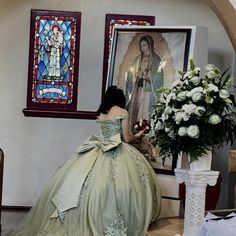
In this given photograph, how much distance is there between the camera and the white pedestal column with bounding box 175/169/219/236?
3.73 meters

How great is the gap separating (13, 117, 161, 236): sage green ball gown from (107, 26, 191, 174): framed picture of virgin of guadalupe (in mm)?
424

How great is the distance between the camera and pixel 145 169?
4.77 m

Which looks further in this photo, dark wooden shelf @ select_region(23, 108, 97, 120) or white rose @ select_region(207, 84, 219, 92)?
dark wooden shelf @ select_region(23, 108, 97, 120)

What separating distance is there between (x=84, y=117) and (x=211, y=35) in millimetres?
1951

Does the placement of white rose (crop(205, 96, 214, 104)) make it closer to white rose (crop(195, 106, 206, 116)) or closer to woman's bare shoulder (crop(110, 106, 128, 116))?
white rose (crop(195, 106, 206, 116))

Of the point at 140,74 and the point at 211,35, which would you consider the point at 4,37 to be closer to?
the point at 140,74

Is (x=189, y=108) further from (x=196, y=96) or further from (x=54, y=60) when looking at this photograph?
(x=54, y=60)

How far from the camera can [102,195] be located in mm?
4469

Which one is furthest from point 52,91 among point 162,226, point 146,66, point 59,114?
point 162,226

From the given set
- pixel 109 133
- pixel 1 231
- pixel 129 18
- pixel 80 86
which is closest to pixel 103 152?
pixel 109 133

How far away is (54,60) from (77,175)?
2.36 m

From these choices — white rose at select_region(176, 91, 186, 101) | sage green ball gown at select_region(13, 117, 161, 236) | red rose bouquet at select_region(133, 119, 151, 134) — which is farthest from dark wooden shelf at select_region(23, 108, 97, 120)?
white rose at select_region(176, 91, 186, 101)

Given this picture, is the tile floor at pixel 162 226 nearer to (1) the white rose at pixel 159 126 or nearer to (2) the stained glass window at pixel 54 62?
(1) the white rose at pixel 159 126

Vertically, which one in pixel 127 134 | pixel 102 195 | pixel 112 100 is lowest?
pixel 102 195
